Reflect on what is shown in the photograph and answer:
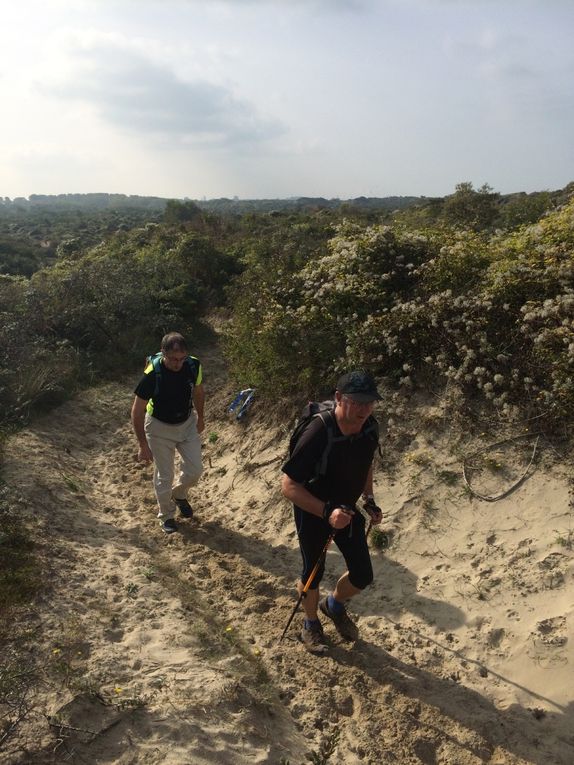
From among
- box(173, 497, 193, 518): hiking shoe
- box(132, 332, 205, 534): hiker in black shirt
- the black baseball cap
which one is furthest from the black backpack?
box(173, 497, 193, 518): hiking shoe

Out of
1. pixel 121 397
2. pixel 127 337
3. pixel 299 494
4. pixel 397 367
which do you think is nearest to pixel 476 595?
pixel 299 494

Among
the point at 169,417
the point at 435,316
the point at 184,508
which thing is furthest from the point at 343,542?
the point at 435,316

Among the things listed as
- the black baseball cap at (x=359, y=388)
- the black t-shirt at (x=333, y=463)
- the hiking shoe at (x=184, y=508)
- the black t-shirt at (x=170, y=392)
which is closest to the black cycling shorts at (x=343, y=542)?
the black t-shirt at (x=333, y=463)

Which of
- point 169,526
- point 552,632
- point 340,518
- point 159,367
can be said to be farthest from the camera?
point 169,526

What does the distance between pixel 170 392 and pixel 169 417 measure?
258 mm

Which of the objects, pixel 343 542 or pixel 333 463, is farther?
pixel 343 542

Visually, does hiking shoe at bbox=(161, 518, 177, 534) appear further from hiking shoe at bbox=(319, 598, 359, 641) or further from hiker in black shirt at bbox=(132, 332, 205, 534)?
hiking shoe at bbox=(319, 598, 359, 641)

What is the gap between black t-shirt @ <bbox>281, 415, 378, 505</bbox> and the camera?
302 centimetres

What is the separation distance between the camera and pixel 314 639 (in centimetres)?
372

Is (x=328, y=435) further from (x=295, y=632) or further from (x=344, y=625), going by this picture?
(x=295, y=632)

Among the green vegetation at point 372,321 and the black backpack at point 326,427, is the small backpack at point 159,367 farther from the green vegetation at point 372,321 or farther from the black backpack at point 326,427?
the black backpack at point 326,427

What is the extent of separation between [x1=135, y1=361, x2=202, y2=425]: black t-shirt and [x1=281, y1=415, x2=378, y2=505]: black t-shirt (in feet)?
6.80

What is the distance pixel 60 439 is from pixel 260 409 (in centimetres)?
296

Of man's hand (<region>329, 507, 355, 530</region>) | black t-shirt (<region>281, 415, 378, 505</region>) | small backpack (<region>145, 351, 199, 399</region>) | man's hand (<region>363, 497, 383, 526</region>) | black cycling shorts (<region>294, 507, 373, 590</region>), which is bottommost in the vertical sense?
black cycling shorts (<region>294, 507, 373, 590</region>)
